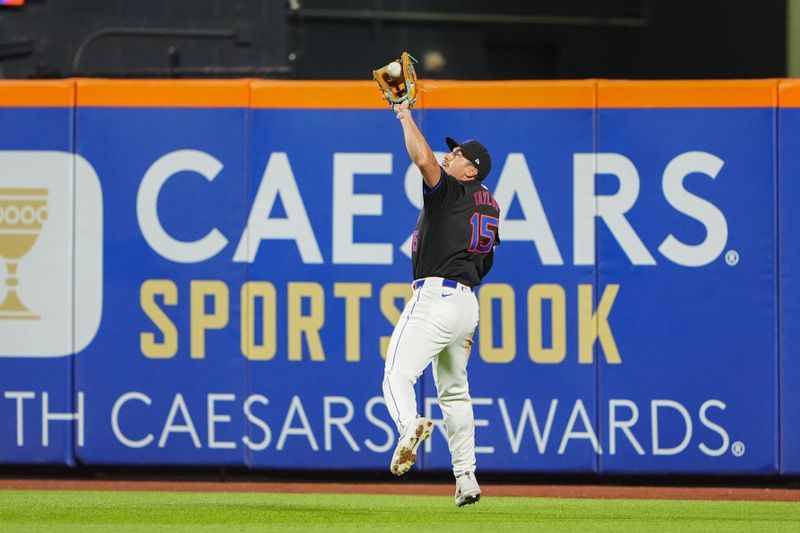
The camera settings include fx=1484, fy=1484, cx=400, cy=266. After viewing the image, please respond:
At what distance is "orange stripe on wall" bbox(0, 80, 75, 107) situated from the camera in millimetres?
9453

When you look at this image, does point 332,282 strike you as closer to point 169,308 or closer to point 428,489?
point 169,308

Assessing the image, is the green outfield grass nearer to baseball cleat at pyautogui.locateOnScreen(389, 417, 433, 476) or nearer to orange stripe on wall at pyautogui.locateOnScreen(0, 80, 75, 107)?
baseball cleat at pyautogui.locateOnScreen(389, 417, 433, 476)

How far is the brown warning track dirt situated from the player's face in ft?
7.69

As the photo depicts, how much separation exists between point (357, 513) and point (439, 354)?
0.94 meters

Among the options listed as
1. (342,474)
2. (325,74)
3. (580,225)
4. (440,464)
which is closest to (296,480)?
(342,474)

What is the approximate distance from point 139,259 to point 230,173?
80cm

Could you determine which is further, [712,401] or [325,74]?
[325,74]

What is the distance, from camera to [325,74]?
606 inches

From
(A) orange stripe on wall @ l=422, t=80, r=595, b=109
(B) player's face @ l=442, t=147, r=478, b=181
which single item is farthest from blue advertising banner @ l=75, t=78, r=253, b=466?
(B) player's face @ l=442, t=147, r=478, b=181

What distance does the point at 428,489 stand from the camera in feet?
30.6

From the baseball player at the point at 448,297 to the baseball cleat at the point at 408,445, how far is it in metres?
0.14

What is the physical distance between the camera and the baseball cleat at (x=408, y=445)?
264 inches

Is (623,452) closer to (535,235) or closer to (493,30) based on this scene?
(535,235)

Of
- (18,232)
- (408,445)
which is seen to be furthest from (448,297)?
(18,232)
